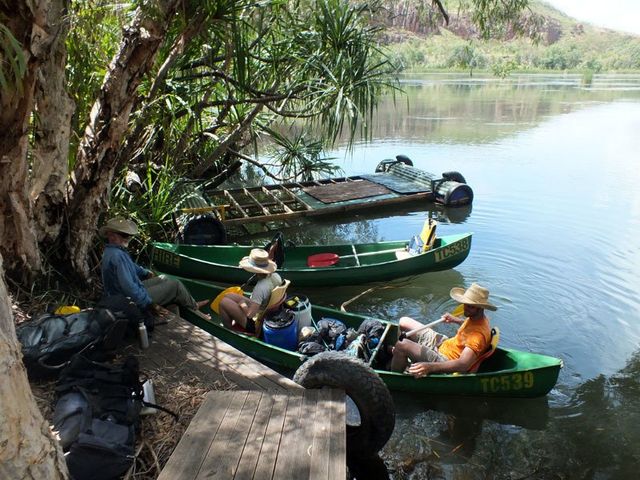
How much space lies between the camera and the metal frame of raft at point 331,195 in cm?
970

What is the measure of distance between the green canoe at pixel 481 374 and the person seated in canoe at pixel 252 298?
0.21 m

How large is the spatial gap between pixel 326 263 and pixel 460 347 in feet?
10.5

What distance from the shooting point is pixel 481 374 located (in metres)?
4.42

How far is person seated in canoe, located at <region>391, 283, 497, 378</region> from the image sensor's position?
4367mm

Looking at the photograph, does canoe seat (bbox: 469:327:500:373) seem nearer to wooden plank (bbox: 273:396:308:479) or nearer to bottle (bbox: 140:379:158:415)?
wooden plank (bbox: 273:396:308:479)

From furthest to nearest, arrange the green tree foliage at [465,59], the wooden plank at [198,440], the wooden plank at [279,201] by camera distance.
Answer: the wooden plank at [279,201]
the green tree foliage at [465,59]
the wooden plank at [198,440]

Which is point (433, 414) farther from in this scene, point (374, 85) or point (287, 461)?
point (374, 85)

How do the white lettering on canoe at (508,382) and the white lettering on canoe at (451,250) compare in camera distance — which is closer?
the white lettering on canoe at (508,382)

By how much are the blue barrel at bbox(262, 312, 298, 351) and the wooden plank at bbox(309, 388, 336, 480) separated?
64.3 inches

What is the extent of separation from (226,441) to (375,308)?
4369 millimetres

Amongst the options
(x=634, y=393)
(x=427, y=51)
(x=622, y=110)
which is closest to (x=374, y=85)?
(x=634, y=393)

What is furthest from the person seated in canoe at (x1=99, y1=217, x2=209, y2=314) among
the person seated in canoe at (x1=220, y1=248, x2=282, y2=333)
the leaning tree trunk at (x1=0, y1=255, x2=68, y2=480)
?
the leaning tree trunk at (x1=0, y1=255, x2=68, y2=480)

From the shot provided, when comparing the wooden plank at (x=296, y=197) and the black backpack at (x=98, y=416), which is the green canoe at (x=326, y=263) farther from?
the black backpack at (x=98, y=416)

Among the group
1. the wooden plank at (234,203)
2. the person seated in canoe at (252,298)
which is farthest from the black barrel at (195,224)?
the person seated in canoe at (252,298)
